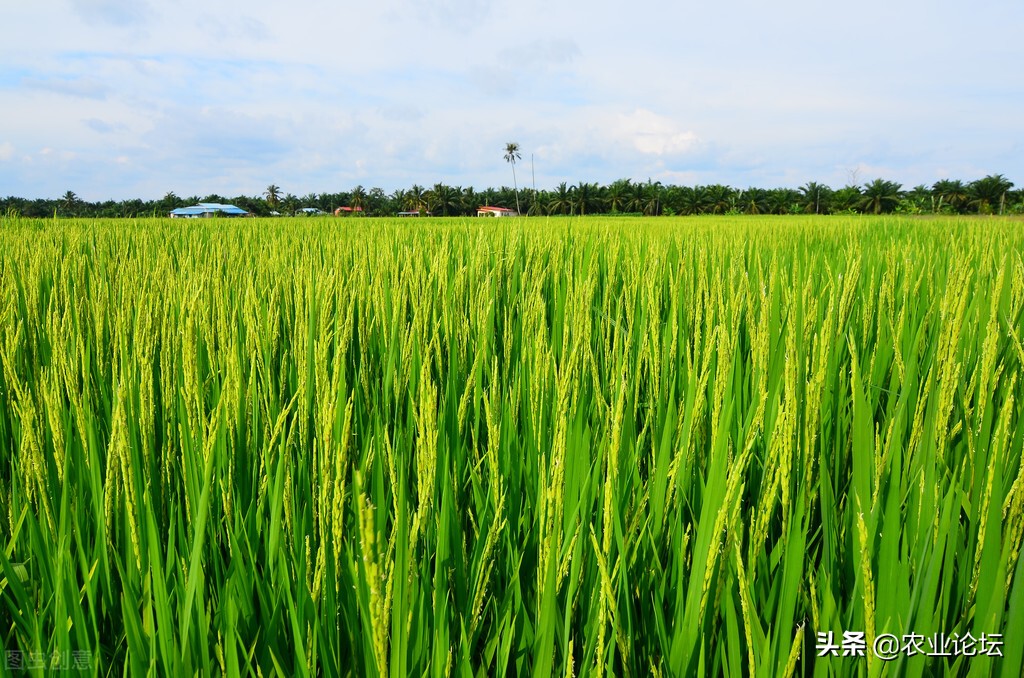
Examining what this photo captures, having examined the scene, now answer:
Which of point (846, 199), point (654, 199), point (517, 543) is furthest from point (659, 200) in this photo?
point (517, 543)

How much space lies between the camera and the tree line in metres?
36.3

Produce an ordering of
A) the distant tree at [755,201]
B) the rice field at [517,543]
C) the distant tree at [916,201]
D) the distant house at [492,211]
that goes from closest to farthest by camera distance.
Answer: the rice field at [517,543]
the distant tree at [916,201]
the distant tree at [755,201]
the distant house at [492,211]

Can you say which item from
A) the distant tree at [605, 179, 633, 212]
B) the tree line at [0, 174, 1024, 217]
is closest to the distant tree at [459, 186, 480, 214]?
the tree line at [0, 174, 1024, 217]

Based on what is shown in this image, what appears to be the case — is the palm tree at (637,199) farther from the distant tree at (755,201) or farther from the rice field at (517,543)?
the rice field at (517,543)

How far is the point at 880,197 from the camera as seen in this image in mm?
39781

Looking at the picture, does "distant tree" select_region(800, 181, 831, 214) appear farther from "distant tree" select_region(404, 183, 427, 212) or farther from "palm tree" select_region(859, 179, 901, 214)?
"distant tree" select_region(404, 183, 427, 212)

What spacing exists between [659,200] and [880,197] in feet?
48.7

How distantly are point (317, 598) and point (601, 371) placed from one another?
2.87 ft

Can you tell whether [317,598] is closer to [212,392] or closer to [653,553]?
[653,553]

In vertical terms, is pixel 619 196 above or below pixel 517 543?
above

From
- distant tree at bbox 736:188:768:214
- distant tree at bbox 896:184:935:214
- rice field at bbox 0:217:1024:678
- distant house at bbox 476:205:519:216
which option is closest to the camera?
rice field at bbox 0:217:1024:678

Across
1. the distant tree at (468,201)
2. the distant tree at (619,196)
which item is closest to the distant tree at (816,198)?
the distant tree at (619,196)

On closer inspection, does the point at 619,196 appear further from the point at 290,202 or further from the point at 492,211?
the point at 290,202

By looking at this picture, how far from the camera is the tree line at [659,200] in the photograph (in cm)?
3628
